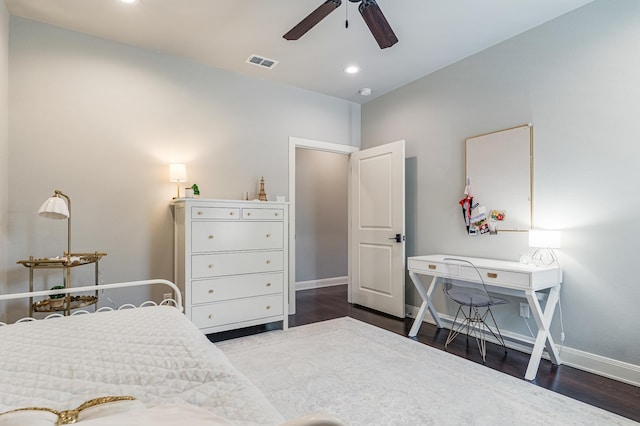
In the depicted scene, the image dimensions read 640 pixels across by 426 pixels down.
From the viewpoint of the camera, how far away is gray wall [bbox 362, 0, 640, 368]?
2441 mm

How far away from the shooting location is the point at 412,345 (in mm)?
3059

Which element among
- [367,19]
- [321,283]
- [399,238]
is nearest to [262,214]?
[399,238]

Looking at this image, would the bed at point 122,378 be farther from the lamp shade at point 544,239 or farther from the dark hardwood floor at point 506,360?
the lamp shade at point 544,239

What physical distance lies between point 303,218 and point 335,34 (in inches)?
125

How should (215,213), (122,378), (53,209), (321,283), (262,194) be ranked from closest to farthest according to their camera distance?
(122,378) < (53,209) < (215,213) < (262,194) < (321,283)

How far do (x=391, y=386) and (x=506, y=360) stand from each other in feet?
3.74

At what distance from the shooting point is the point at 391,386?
2305mm

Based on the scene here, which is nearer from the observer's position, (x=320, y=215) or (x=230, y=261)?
(x=230, y=261)

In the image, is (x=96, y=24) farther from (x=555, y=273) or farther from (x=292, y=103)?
(x=555, y=273)

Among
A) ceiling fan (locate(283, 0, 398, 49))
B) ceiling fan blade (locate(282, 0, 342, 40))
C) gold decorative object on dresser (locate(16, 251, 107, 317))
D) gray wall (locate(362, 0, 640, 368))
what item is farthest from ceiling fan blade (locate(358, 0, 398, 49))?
gold decorative object on dresser (locate(16, 251, 107, 317))

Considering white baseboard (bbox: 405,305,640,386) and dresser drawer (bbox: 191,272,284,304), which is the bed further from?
white baseboard (bbox: 405,305,640,386)

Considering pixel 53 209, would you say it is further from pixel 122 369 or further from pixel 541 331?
pixel 541 331

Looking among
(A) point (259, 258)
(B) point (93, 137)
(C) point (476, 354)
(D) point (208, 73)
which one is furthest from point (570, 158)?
(B) point (93, 137)

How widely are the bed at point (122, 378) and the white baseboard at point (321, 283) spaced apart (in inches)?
160
